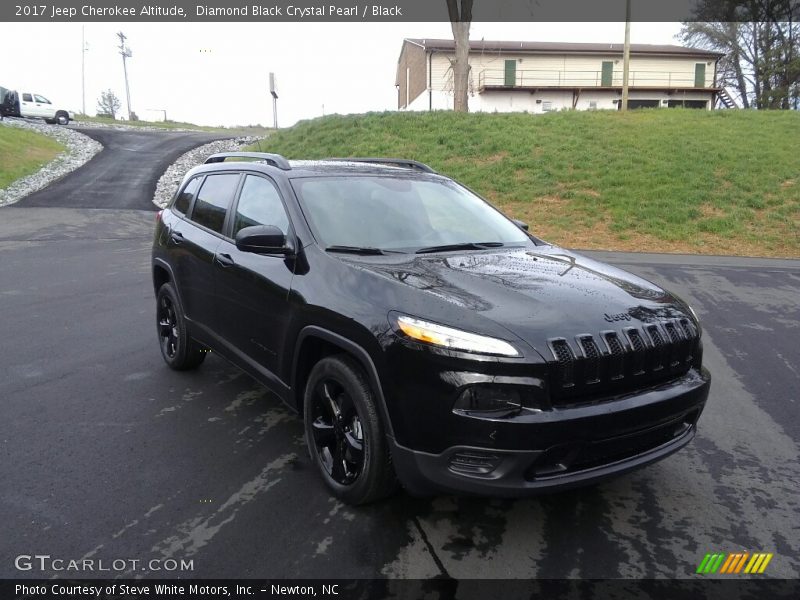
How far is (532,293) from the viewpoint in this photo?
303cm

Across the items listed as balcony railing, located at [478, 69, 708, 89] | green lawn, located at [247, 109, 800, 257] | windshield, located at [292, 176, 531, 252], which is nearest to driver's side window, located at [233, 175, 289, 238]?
windshield, located at [292, 176, 531, 252]

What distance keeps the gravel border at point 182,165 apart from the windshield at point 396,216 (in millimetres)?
13010

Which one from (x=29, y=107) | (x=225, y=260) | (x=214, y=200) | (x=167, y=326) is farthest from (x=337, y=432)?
(x=29, y=107)

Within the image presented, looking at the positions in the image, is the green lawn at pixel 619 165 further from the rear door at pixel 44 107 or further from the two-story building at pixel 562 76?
the rear door at pixel 44 107

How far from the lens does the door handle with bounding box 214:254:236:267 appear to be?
423 centimetres

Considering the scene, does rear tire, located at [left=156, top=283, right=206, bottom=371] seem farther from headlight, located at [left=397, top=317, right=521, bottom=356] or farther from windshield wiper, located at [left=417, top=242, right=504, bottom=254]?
headlight, located at [left=397, top=317, right=521, bottom=356]

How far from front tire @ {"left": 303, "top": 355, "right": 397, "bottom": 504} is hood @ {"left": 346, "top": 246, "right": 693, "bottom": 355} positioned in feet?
1.66

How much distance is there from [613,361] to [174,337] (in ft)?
12.7

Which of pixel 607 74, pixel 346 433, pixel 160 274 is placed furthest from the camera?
pixel 607 74

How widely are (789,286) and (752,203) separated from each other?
8489mm

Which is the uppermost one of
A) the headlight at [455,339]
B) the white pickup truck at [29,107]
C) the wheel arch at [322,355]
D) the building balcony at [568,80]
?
the building balcony at [568,80]

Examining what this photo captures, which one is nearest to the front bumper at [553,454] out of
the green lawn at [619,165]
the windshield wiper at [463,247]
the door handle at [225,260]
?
the windshield wiper at [463,247]

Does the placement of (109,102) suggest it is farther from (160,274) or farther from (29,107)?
(160,274)

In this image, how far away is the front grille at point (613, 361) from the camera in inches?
105
